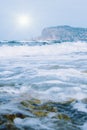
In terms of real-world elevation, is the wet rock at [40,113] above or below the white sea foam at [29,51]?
above

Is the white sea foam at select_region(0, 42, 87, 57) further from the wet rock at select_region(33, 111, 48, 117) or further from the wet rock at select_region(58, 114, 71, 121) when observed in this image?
the wet rock at select_region(58, 114, 71, 121)

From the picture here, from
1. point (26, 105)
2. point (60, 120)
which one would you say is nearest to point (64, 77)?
point (26, 105)

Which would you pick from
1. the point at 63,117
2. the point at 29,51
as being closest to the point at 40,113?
the point at 63,117

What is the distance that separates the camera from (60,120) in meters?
5.31

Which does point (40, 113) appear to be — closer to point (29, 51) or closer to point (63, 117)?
point (63, 117)

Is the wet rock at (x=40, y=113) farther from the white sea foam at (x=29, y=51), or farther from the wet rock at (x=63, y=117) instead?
the white sea foam at (x=29, y=51)

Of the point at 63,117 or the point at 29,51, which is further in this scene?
the point at 29,51

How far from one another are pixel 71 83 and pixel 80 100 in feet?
9.18

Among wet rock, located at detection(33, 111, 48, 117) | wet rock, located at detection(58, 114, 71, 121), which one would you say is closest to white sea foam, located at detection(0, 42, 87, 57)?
wet rock, located at detection(33, 111, 48, 117)

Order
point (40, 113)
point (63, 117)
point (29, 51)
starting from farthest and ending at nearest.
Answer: point (29, 51) → point (40, 113) → point (63, 117)

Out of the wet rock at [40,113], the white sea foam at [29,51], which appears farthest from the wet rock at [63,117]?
the white sea foam at [29,51]

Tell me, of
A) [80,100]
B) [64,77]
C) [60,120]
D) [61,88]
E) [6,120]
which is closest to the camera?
[6,120]

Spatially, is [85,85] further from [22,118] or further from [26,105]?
[22,118]

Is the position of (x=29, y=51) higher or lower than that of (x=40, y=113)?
lower
